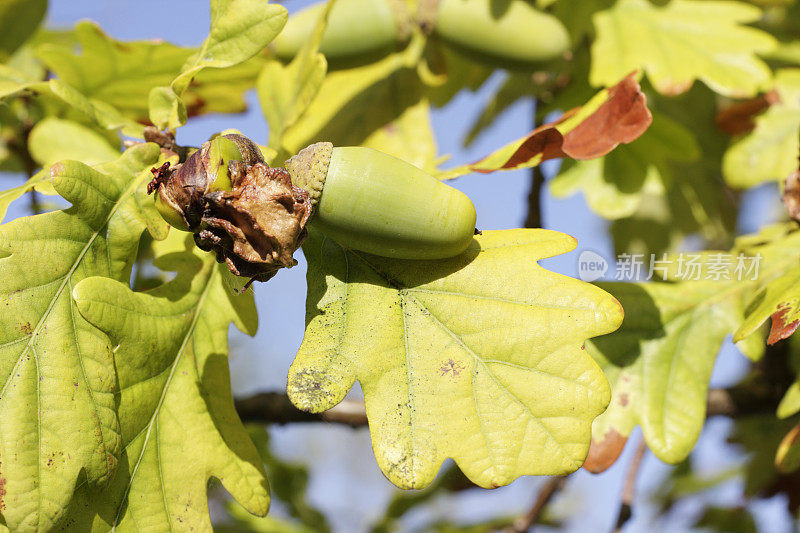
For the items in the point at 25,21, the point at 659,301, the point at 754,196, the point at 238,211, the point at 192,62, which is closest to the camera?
the point at 238,211

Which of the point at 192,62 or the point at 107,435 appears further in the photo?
the point at 192,62

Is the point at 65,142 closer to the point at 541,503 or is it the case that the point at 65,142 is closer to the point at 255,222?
the point at 255,222

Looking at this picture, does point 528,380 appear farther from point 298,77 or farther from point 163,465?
point 298,77

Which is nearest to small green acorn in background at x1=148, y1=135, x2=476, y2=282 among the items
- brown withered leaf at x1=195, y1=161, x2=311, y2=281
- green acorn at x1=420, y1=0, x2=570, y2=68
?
brown withered leaf at x1=195, y1=161, x2=311, y2=281

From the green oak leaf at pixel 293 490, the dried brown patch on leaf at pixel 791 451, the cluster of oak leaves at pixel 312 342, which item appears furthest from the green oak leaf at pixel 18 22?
the dried brown patch on leaf at pixel 791 451

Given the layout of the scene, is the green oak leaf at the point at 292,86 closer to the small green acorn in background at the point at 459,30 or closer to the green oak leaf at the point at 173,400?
the small green acorn in background at the point at 459,30

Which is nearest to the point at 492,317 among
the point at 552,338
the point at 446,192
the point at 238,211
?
the point at 552,338

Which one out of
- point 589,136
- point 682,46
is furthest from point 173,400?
point 682,46
